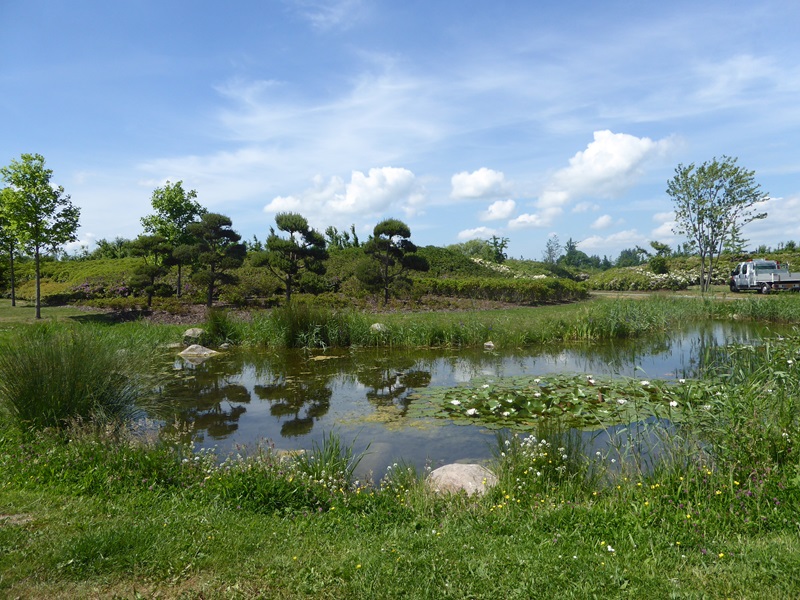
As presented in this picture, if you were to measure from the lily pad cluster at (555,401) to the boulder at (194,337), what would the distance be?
25.7ft

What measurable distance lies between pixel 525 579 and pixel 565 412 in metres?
4.15

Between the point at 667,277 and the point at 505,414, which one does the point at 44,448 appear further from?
the point at 667,277

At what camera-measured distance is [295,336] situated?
13.0 meters

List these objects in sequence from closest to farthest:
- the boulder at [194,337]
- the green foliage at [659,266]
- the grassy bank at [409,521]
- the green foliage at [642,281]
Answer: the grassy bank at [409,521] < the boulder at [194,337] < the green foliage at [642,281] < the green foliage at [659,266]

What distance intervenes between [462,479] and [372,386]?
4843 millimetres

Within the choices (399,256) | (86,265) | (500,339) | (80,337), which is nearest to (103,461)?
(80,337)

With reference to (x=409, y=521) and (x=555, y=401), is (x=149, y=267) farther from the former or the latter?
(x=409, y=521)

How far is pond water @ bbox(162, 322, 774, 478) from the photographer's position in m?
5.99

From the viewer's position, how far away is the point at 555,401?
688 cm

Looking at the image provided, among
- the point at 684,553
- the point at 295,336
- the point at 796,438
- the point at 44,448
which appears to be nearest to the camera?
the point at 684,553

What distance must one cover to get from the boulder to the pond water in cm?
144

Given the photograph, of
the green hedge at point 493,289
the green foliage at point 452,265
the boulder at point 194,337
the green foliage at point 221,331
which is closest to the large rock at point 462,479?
the green foliage at point 221,331

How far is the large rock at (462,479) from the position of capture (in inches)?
161

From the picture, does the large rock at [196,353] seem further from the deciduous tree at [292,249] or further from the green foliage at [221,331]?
the deciduous tree at [292,249]
